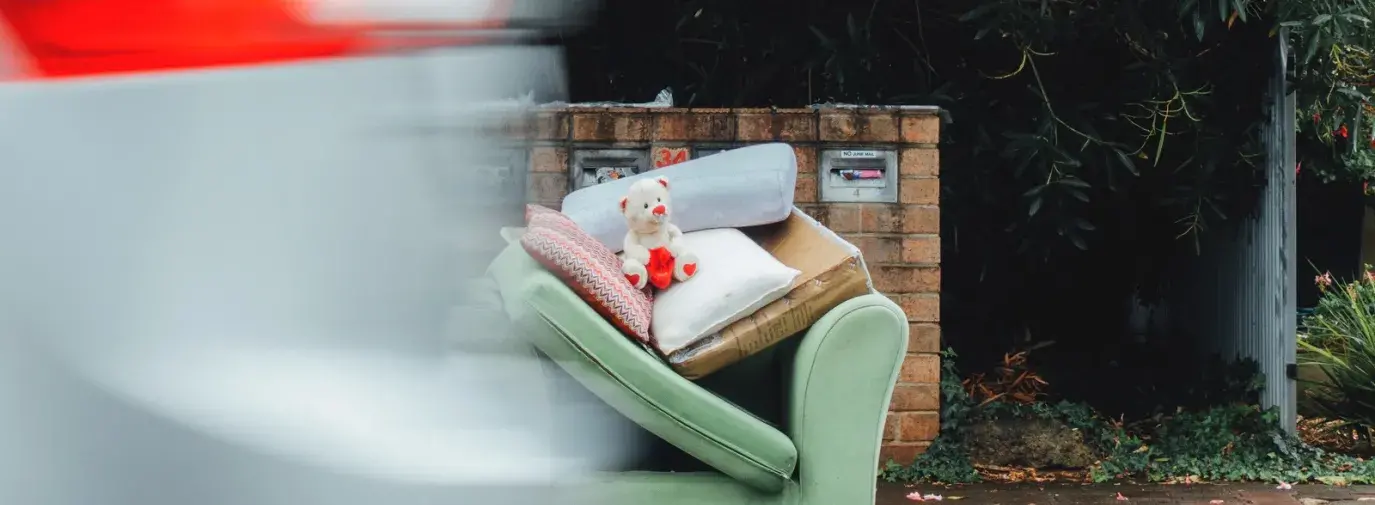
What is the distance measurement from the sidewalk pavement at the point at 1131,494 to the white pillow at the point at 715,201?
4.06 ft

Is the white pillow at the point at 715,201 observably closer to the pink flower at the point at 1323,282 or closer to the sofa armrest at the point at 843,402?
the sofa armrest at the point at 843,402

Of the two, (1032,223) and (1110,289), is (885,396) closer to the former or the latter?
(1032,223)

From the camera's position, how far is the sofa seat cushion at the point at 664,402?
2.24 meters

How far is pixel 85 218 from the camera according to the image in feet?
2.66

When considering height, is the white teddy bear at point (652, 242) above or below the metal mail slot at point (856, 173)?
below

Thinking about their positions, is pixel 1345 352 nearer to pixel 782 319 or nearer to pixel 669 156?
pixel 669 156

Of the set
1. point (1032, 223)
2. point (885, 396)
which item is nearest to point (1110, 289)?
point (1032, 223)

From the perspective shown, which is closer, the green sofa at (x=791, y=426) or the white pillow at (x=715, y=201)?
the green sofa at (x=791, y=426)

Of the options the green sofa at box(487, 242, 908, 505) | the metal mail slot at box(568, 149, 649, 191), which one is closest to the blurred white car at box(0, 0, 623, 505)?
the green sofa at box(487, 242, 908, 505)

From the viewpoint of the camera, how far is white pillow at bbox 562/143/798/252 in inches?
126

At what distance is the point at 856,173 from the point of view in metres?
4.16

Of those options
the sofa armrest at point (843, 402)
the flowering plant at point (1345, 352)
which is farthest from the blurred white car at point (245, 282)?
the flowering plant at point (1345, 352)

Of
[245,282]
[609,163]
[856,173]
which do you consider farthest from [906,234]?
[245,282]

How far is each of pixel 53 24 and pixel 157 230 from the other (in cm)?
15
